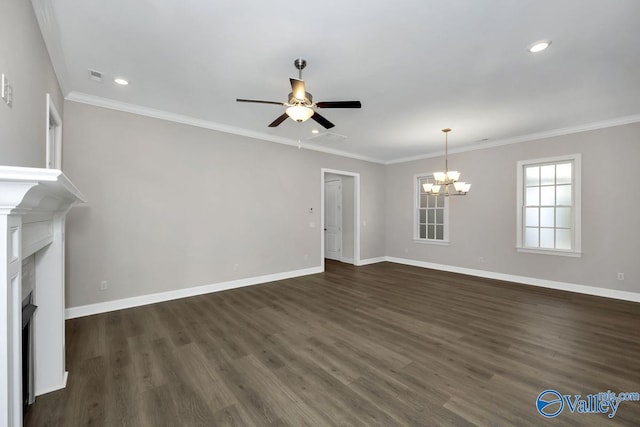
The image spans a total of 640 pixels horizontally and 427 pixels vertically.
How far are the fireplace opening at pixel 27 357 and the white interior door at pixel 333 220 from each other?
6.25m

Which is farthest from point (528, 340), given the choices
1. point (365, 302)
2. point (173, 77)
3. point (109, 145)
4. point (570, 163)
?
point (109, 145)

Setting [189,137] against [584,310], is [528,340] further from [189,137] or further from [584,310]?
[189,137]

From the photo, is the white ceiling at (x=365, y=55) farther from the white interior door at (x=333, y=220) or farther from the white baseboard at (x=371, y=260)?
the white baseboard at (x=371, y=260)

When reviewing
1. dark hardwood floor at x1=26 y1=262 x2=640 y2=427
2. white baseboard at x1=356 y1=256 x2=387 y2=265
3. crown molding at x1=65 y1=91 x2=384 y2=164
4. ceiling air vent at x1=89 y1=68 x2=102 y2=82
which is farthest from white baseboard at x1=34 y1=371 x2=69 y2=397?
white baseboard at x1=356 y1=256 x2=387 y2=265

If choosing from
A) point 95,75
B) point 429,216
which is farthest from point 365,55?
point 429,216

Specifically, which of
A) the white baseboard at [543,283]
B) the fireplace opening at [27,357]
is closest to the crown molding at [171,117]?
the fireplace opening at [27,357]

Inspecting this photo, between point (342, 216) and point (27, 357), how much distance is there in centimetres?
632

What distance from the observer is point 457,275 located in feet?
19.8

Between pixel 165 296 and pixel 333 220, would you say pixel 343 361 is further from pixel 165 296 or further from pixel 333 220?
pixel 333 220

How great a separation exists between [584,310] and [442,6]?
175 inches

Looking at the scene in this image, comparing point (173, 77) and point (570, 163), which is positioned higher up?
point (173, 77)

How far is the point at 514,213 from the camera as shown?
5465mm

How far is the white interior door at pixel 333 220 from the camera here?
765 centimetres

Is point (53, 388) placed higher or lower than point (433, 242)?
lower
